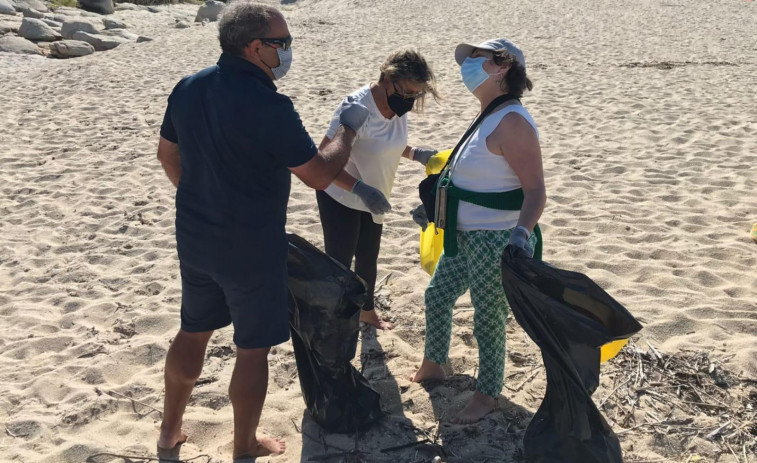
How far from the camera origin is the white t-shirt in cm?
343

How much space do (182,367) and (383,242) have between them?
270cm

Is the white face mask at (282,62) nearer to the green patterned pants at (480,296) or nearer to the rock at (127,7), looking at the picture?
the green patterned pants at (480,296)

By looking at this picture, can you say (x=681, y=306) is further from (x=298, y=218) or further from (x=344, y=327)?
(x=298, y=218)

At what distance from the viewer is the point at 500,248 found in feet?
9.71

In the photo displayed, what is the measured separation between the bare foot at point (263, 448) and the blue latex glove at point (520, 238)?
52.1 inches

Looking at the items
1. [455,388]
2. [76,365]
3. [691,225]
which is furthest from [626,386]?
[76,365]

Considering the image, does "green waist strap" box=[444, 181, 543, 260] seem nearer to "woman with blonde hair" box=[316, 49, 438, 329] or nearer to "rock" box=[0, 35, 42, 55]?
"woman with blonde hair" box=[316, 49, 438, 329]

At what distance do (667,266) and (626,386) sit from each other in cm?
162

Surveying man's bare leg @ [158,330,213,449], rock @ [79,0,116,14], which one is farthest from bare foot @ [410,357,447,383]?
rock @ [79,0,116,14]

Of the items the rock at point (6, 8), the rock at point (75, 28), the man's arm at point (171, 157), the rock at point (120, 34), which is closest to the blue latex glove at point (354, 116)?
the man's arm at point (171, 157)

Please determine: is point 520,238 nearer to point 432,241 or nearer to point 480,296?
point 480,296

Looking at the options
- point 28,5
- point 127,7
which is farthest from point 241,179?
point 127,7

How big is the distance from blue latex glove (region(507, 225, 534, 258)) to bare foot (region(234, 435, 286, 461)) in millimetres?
1324

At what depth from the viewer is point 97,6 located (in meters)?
24.5
